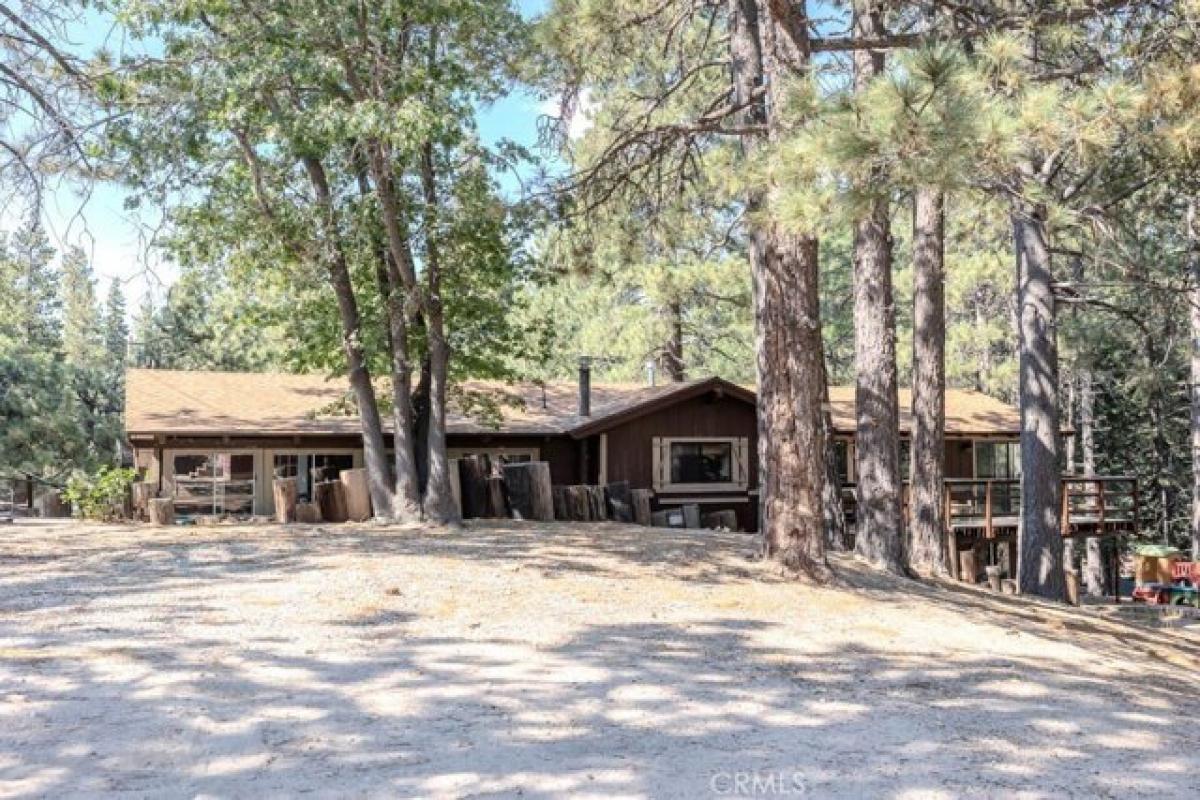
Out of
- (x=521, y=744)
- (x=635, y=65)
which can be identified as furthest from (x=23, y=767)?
(x=635, y=65)

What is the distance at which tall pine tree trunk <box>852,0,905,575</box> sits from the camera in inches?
412

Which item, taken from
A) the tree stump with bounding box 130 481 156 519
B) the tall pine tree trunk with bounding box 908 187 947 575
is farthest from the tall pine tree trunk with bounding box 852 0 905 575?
the tree stump with bounding box 130 481 156 519

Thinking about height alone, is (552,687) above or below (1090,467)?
below

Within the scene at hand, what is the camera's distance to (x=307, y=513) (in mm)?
13336

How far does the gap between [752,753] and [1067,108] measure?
4.81m

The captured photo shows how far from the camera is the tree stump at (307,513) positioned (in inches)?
523

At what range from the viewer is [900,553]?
1042 cm

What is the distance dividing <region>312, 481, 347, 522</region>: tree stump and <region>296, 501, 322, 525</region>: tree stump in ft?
0.24

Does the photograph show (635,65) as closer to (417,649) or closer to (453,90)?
(453,90)

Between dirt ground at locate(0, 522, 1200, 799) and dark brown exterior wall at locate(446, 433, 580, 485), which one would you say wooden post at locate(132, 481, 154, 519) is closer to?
dirt ground at locate(0, 522, 1200, 799)
